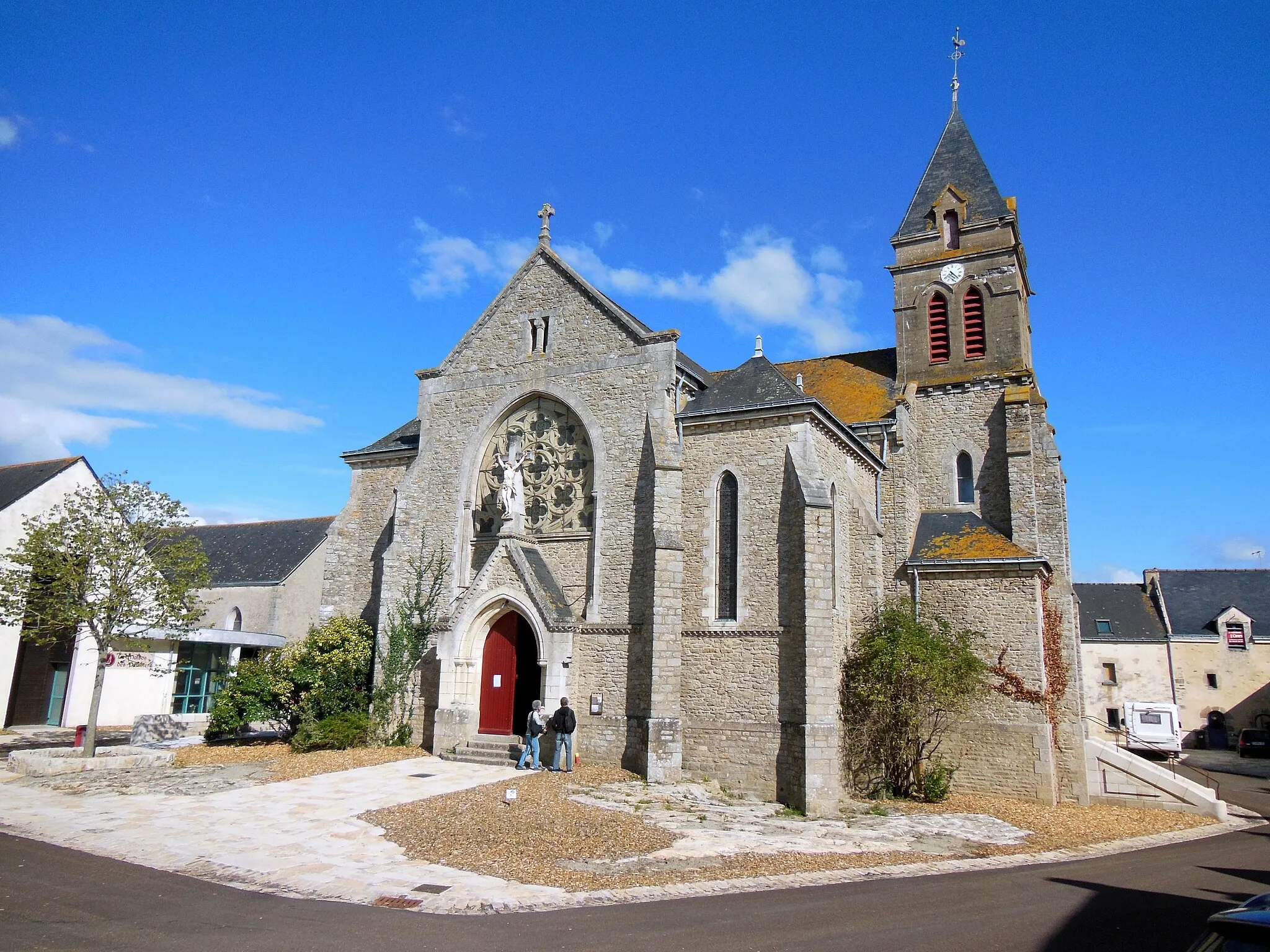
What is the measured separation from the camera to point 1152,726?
36.2 meters

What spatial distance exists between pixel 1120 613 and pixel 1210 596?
405cm

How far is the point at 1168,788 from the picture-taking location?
20.3m

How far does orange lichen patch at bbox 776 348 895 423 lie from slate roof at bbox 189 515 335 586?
19453mm

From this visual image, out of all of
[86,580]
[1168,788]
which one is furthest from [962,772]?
[86,580]

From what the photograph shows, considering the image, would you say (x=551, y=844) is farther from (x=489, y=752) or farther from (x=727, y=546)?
(x=727, y=546)

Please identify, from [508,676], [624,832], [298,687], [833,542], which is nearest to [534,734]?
[508,676]

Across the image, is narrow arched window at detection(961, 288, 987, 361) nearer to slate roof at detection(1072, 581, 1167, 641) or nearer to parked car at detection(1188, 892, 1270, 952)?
slate roof at detection(1072, 581, 1167, 641)

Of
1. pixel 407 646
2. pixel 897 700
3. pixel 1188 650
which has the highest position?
pixel 1188 650

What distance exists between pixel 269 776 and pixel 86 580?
650cm

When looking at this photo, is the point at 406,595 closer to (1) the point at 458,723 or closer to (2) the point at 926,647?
(1) the point at 458,723

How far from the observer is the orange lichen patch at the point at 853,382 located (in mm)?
25109

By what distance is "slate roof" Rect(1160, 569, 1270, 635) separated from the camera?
133 ft

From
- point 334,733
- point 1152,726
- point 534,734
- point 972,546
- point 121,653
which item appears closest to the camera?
point 534,734

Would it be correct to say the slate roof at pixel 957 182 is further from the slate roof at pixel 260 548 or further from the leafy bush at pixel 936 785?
the slate roof at pixel 260 548
